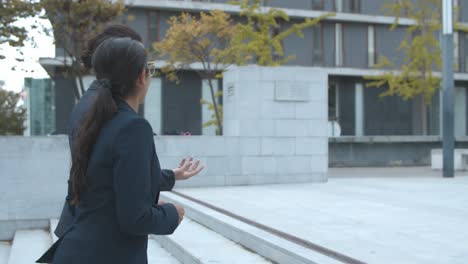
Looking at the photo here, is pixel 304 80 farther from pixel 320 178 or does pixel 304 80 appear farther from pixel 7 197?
pixel 7 197

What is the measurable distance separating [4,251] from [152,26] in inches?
891

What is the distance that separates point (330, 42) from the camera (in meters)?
33.1

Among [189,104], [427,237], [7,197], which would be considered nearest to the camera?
[427,237]

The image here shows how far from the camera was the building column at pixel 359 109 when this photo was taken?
3406 cm

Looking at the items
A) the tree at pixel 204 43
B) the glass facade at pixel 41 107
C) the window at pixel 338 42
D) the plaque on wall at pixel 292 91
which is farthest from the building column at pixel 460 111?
the plaque on wall at pixel 292 91

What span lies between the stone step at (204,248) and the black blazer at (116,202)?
3.07m

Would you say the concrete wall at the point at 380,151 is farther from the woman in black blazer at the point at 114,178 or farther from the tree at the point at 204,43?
the woman in black blazer at the point at 114,178

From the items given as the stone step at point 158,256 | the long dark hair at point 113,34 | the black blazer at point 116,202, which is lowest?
the stone step at point 158,256

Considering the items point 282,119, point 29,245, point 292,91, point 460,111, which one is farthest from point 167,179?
point 460,111

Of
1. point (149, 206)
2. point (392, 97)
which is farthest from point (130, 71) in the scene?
point (392, 97)

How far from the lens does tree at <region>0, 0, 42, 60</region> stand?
13.8 metres

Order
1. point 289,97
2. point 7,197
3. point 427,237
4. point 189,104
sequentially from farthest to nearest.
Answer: point 189,104 → point 289,97 → point 7,197 → point 427,237

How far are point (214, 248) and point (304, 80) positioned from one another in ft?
23.1

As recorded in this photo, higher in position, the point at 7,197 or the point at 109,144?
the point at 109,144
